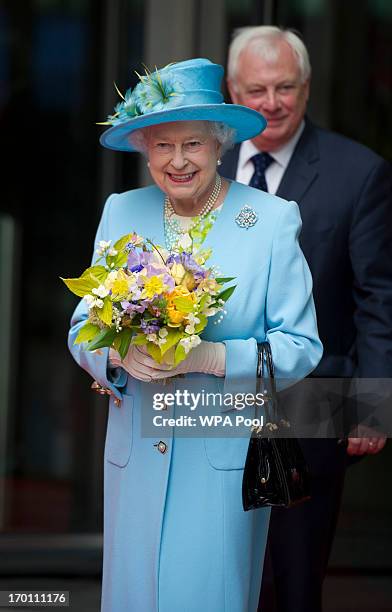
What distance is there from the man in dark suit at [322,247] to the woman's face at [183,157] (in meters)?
0.77

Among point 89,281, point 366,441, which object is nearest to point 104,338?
point 89,281

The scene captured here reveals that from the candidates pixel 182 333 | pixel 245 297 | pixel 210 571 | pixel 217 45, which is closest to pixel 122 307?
pixel 182 333

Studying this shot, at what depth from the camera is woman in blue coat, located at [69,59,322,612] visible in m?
3.19

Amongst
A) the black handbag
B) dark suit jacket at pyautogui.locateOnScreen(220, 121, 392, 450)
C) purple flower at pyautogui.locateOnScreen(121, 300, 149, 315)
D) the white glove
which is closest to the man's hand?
dark suit jacket at pyautogui.locateOnScreen(220, 121, 392, 450)

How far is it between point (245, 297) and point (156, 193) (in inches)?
16.7

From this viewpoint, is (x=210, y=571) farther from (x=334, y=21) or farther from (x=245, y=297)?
(x=334, y=21)

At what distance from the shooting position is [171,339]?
2.93 meters

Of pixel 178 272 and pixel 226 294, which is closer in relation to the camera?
pixel 178 272

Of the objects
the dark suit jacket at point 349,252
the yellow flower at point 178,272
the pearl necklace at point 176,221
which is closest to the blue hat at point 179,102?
the pearl necklace at point 176,221

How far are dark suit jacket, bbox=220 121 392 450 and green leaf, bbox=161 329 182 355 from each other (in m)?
1.11

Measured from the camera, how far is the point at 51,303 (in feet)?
26.2

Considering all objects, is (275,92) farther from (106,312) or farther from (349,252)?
(106,312)

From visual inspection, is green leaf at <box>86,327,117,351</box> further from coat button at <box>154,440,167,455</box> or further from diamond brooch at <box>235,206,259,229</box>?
diamond brooch at <box>235,206,259,229</box>

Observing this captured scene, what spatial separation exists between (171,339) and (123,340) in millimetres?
135
